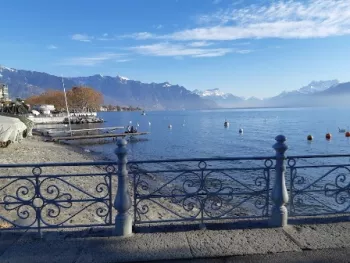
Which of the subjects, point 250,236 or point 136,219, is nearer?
point 250,236

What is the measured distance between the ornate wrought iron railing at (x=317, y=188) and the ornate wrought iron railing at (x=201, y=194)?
0.50 metres

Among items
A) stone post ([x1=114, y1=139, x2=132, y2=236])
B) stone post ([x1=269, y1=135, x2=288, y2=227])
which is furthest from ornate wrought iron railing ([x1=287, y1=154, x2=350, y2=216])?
stone post ([x1=114, y1=139, x2=132, y2=236])

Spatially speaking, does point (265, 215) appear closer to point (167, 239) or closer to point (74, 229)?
point (167, 239)

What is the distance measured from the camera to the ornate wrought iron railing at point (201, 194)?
4.74m

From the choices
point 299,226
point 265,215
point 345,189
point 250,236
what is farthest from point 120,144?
point 345,189

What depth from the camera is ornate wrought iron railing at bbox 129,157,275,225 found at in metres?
4.74

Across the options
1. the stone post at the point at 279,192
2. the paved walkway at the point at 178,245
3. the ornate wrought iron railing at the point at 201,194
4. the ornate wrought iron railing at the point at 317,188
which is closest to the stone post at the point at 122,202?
the paved walkway at the point at 178,245

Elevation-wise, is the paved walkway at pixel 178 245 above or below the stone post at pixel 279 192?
below

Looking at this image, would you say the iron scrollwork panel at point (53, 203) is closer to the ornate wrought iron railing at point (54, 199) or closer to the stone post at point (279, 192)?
the ornate wrought iron railing at point (54, 199)

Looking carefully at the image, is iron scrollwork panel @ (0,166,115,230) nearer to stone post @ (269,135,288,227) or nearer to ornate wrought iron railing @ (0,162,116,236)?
ornate wrought iron railing @ (0,162,116,236)

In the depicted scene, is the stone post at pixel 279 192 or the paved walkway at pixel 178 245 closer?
the paved walkway at pixel 178 245

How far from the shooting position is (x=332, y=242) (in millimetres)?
4172

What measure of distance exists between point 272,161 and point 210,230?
1.48 m

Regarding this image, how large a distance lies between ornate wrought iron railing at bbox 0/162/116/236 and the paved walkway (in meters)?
0.34
